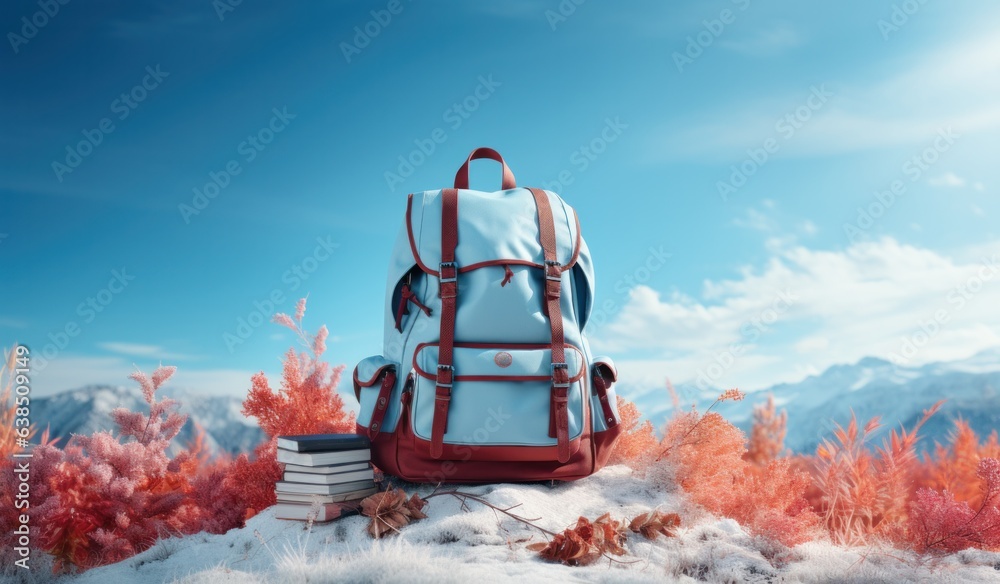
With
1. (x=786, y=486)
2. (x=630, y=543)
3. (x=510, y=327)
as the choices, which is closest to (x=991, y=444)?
(x=786, y=486)

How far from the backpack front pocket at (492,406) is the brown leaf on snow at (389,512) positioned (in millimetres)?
340

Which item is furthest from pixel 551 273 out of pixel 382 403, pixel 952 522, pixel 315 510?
pixel 952 522

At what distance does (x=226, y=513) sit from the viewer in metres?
4.61

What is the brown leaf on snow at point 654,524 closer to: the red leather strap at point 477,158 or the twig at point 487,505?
the twig at point 487,505

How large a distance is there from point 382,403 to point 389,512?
0.73m

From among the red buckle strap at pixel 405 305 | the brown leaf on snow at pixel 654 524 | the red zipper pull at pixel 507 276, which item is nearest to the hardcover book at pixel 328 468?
the red buckle strap at pixel 405 305

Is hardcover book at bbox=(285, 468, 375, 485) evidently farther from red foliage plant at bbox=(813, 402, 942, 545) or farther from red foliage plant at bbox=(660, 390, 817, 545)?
red foliage plant at bbox=(813, 402, 942, 545)

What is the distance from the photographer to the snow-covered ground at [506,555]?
2861mm

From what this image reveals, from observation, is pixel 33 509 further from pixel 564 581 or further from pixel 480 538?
pixel 564 581

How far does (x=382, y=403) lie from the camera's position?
4281 mm

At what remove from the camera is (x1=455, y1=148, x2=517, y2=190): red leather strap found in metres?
4.78

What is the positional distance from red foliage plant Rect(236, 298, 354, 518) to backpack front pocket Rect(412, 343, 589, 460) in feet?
3.79

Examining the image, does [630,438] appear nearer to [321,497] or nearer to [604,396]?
[604,396]

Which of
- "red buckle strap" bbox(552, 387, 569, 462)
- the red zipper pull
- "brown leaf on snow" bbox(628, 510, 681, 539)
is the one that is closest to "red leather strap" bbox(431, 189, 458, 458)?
the red zipper pull
